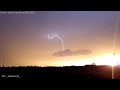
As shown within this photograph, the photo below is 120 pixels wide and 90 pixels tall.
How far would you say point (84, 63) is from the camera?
306 cm

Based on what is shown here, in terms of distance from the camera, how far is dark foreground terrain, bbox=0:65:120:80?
2.78 meters

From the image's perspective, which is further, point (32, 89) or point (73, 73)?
point (73, 73)

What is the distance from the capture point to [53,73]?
292cm

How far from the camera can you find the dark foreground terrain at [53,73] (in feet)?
9.13

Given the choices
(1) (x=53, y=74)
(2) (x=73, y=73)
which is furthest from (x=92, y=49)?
(1) (x=53, y=74)

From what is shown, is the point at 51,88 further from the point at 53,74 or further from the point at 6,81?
the point at 6,81

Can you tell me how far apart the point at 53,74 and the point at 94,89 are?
1.89 feet

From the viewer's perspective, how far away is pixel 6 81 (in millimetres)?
2748
